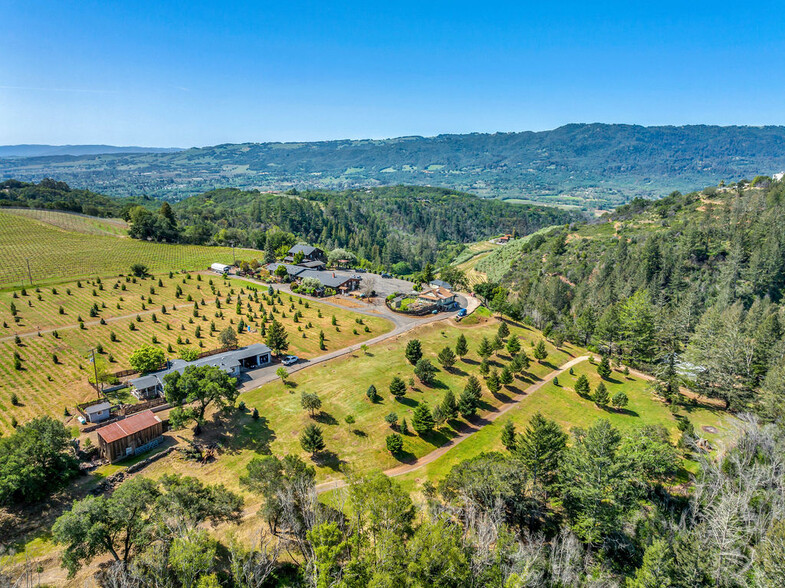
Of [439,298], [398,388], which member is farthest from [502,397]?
[439,298]

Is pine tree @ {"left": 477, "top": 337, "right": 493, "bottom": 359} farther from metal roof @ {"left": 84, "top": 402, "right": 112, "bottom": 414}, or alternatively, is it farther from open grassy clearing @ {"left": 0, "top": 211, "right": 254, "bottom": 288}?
open grassy clearing @ {"left": 0, "top": 211, "right": 254, "bottom": 288}

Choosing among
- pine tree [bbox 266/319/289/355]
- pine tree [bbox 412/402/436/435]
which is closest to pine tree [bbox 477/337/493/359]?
pine tree [bbox 412/402/436/435]

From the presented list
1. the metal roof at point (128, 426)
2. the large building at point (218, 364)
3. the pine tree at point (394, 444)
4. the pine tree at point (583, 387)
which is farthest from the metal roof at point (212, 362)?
the pine tree at point (583, 387)

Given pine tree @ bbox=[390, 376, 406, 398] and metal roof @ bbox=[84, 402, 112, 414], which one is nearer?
metal roof @ bbox=[84, 402, 112, 414]

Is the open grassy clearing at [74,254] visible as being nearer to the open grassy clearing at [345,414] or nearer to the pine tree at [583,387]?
the open grassy clearing at [345,414]

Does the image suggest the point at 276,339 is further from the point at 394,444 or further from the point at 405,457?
the point at 405,457

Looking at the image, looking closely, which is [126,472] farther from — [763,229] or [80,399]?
[763,229]

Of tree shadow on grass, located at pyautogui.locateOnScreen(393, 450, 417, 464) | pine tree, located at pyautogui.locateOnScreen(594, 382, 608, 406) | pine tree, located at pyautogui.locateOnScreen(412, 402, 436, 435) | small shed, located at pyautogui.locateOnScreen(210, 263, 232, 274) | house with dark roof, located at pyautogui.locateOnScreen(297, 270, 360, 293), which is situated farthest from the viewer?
small shed, located at pyautogui.locateOnScreen(210, 263, 232, 274)
